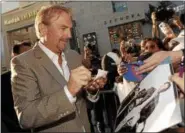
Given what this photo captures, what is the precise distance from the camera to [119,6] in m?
1.38

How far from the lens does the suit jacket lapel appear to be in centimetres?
106

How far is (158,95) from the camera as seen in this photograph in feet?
2.31

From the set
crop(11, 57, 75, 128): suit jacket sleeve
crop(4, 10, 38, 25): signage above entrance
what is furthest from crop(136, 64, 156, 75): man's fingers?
crop(4, 10, 38, 25): signage above entrance

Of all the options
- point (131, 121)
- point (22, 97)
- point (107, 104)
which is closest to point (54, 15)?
point (22, 97)

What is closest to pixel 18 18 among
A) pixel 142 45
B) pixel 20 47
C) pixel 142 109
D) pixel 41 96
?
pixel 20 47

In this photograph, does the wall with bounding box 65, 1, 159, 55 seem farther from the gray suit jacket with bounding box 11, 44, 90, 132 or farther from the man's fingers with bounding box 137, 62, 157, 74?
the man's fingers with bounding box 137, 62, 157, 74

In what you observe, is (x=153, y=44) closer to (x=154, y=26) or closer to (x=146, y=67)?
(x=154, y=26)

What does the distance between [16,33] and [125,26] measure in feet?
1.82

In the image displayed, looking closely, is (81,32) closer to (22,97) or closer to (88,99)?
(88,99)

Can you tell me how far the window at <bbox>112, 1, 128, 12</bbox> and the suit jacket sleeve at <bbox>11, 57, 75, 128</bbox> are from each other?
596mm

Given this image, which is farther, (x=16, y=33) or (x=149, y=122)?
(x=16, y=33)

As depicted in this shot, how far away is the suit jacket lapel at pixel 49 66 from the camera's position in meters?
1.06

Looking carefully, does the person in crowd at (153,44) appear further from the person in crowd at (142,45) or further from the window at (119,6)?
the window at (119,6)

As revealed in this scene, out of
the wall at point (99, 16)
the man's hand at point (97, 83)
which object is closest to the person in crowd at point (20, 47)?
the wall at point (99, 16)
